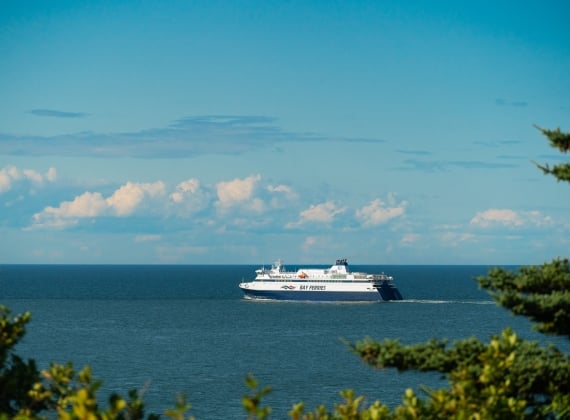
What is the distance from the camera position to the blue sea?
54.1 metres

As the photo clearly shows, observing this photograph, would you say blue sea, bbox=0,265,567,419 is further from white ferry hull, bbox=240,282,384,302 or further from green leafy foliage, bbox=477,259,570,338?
white ferry hull, bbox=240,282,384,302

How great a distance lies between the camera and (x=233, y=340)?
8494 centimetres

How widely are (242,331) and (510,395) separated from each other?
7719cm

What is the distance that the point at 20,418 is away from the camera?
11328 millimetres

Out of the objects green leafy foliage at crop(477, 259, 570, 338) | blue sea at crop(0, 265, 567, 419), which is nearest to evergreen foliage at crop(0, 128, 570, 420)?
green leafy foliage at crop(477, 259, 570, 338)

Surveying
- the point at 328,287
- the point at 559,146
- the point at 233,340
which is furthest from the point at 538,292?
the point at 328,287

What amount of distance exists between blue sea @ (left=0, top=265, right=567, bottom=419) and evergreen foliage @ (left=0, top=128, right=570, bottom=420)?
210cm

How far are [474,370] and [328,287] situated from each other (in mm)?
119687

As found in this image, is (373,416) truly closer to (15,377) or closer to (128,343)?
(15,377)

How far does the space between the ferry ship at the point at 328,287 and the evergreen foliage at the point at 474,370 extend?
115 m

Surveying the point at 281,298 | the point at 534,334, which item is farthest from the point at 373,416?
the point at 281,298

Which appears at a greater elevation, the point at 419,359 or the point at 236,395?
the point at 419,359

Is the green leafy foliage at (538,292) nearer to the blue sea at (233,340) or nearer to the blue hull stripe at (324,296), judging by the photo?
the blue sea at (233,340)

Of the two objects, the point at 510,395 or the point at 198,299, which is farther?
the point at 198,299
